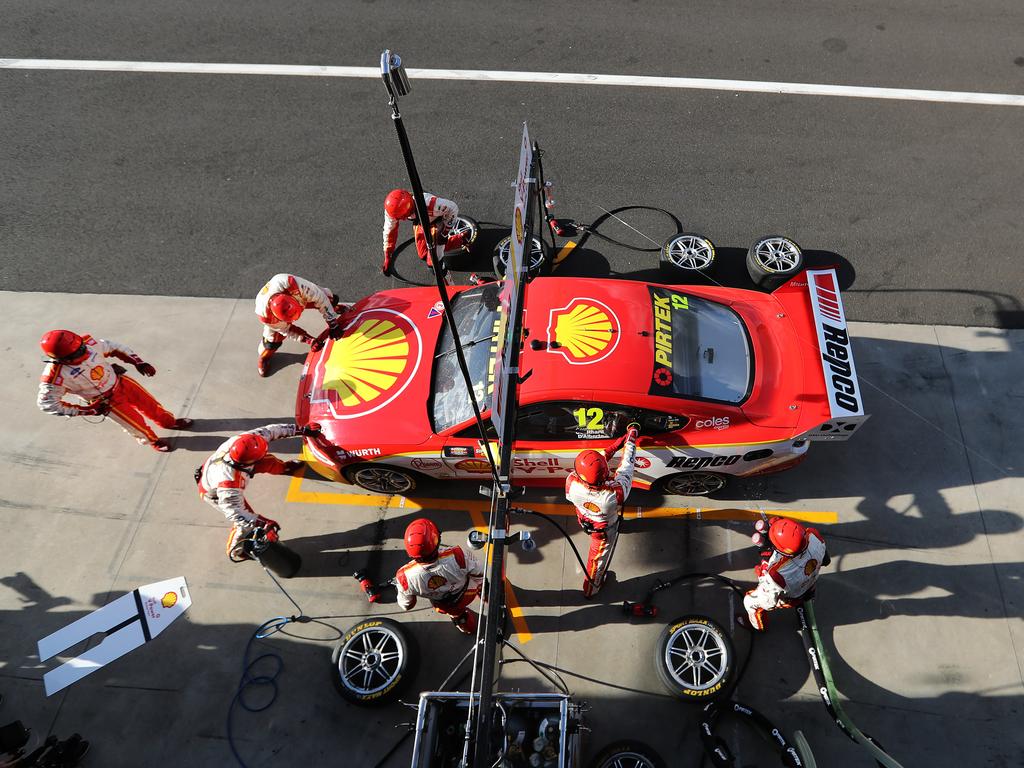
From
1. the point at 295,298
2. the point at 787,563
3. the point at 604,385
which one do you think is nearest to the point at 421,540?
the point at 604,385

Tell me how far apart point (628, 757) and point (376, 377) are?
3.65 metres

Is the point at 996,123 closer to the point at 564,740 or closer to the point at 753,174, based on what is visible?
the point at 753,174

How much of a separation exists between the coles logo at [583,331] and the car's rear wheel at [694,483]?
54.1 inches

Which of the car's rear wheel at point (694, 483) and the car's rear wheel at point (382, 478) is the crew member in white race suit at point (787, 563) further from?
the car's rear wheel at point (382, 478)

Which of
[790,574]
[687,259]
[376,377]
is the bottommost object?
[790,574]

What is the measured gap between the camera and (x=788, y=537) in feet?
15.2

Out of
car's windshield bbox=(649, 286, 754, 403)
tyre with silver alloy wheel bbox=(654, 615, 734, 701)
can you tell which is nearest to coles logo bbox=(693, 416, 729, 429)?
car's windshield bbox=(649, 286, 754, 403)

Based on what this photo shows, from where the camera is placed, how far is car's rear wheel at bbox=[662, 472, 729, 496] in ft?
19.1

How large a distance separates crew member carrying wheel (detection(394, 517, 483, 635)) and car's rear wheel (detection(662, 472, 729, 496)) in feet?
6.58

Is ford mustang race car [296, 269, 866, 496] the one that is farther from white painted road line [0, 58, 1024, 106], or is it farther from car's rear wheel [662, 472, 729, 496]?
white painted road line [0, 58, 1024, 106]

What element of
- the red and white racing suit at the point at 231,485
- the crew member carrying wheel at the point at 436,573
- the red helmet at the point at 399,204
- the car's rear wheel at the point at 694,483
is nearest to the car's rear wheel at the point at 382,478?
the red and white racing suit at the point at 231,485

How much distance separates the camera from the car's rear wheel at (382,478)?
5.92 meters

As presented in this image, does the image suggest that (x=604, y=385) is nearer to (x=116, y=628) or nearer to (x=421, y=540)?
(x=421, y=540)

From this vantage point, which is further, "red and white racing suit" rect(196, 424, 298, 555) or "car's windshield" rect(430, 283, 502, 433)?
"car's windshield" rect(430, 283, 502, 433)
